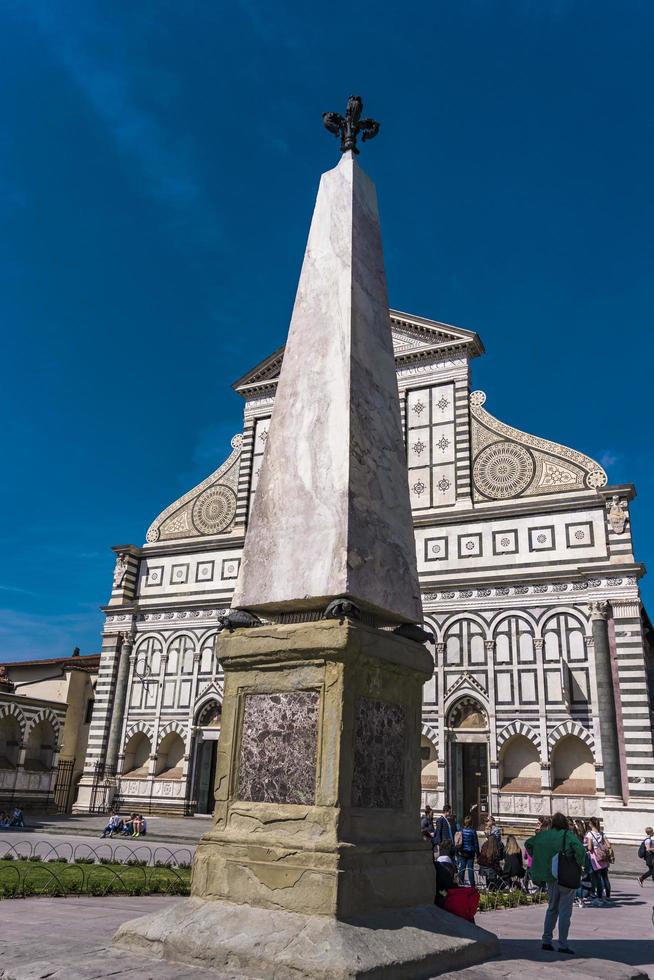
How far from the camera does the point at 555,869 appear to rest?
6.86 metres

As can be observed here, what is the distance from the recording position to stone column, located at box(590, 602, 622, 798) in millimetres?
19234

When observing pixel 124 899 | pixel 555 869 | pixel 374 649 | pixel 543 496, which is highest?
pixel 543 496

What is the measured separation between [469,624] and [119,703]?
1253 centimetres

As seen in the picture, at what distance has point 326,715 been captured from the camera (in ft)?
16.2

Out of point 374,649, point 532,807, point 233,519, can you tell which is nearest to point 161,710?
point 233,519

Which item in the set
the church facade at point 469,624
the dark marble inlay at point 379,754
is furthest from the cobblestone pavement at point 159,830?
the dark marble inlay at point 379,754

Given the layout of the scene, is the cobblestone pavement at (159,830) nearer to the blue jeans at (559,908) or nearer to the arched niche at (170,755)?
the arched niche at (170,755)

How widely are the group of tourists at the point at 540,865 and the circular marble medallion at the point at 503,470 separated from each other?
390 inches

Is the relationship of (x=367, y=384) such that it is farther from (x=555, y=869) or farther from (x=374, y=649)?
(x=555, y=869)

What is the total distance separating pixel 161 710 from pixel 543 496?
558 inches

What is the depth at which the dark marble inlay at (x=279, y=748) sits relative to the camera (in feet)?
16.3

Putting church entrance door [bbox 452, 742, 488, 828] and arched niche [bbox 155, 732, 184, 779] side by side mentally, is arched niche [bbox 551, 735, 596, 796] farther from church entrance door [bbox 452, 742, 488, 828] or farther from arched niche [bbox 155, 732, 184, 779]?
arched niche [bbox 155, 732, 184, 779]

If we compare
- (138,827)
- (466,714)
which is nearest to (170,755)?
(138,827)

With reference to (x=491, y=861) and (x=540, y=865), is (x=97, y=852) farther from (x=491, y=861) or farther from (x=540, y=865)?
(x=540, y=865)
